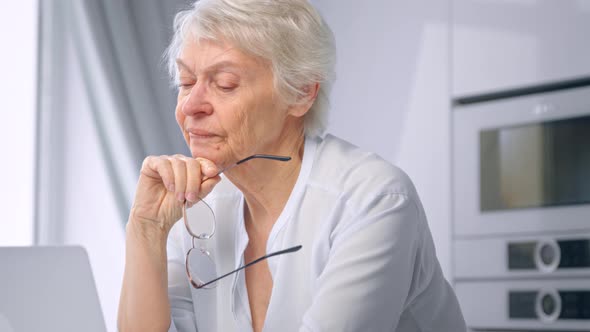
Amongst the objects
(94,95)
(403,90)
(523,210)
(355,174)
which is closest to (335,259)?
(355,174)

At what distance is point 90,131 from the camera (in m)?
2.76

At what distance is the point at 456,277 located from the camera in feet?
8.55

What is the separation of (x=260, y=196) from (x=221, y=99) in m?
0.24

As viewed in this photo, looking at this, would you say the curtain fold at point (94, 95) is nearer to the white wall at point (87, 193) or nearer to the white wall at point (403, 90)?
the white wall at point (87, 193)

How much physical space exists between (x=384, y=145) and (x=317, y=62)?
140 cm

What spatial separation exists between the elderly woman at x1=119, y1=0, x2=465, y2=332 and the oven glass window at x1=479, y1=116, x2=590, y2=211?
3.67 feet

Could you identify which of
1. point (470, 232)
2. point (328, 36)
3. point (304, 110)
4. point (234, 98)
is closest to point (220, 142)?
point (234, 98)

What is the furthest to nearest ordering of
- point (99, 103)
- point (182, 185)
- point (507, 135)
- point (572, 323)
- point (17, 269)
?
point (99, 103) < point (507, 135) < point (572, 323) < point (182, 185) < point (17, 269)

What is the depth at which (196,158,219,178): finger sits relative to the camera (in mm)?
1373

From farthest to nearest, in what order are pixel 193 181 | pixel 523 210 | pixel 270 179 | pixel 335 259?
pixel 523 210, pixel 270 179, pixel 193 181, pixel 335 259

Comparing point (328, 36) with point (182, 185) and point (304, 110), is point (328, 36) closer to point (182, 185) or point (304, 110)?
point (304, 110)

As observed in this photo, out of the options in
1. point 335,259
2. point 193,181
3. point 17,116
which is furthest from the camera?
point 17,116

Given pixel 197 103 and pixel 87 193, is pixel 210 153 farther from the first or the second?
pixel 87 193

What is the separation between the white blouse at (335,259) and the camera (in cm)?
118
